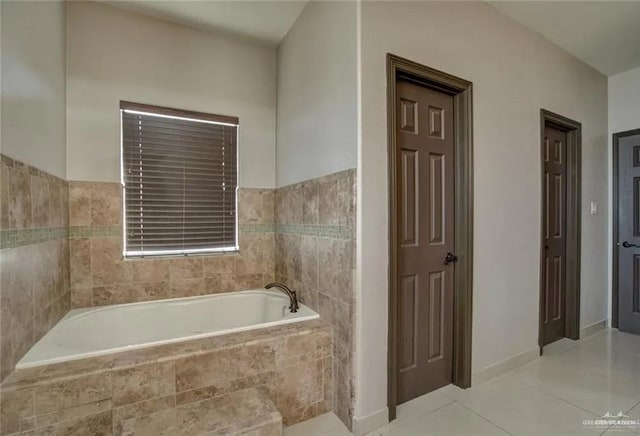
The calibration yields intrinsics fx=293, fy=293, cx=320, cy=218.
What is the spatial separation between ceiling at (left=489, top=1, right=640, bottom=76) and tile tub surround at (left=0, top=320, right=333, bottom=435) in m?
2.73

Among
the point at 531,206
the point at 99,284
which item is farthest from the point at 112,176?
the point at 531,206

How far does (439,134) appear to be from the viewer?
201cm

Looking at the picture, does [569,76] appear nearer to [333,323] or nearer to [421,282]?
[421,282]

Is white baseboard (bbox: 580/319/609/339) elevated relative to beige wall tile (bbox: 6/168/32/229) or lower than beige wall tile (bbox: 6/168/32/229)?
lower

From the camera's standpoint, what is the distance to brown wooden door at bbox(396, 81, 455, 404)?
1.86 m

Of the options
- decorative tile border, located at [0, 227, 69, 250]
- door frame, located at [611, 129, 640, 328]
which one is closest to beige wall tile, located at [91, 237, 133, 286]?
decorative tile border, located at [0, 227, 69, 250]

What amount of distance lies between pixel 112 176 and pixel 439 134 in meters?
2.45

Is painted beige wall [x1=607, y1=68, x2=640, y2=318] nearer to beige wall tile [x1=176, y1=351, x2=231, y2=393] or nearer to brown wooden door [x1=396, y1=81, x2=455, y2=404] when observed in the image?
brown wooden door [x1=396, y1=81, x2=455, y2=404]

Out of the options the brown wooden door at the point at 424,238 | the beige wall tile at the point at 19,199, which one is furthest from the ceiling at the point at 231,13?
the beige wall tile at the point at 19,199

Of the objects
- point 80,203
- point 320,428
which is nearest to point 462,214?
point 320,428

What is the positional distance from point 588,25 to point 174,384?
150 inches

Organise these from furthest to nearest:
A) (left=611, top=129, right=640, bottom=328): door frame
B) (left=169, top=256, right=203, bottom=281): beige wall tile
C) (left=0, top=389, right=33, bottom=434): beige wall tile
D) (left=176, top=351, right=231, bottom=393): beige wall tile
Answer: (left=611, top=129, right=640, bottom=328): door frame < (left=169, top=256, right=203, bottom=281): beige wall tile < (left=176, top=351, right=231, bottom=393): beige wall tile < (left=0, top=389, right=33, bottom=434): beige wall tile

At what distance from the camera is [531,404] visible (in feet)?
5.95

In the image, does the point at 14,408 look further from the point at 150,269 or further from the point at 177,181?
the point at 177,181
